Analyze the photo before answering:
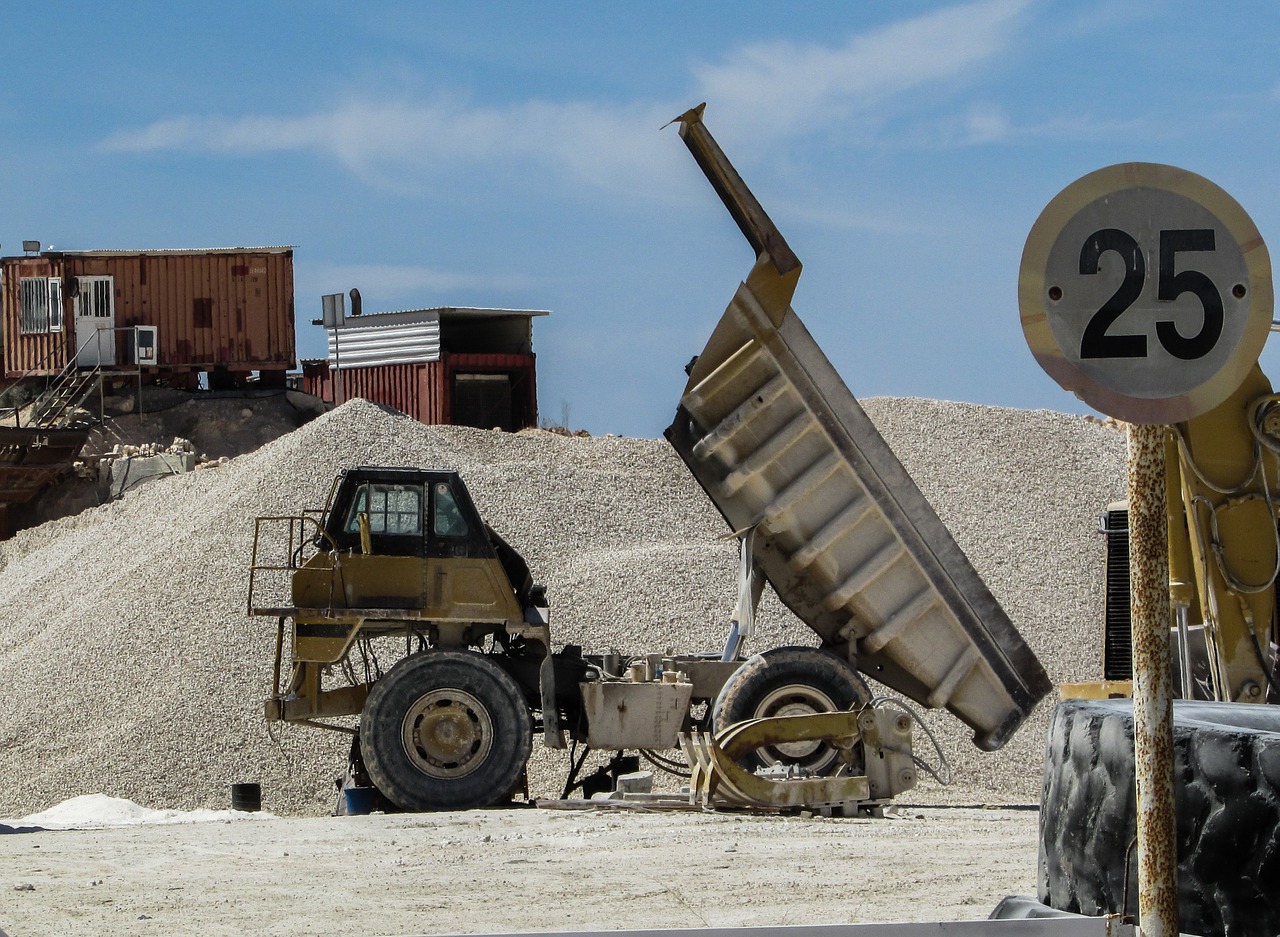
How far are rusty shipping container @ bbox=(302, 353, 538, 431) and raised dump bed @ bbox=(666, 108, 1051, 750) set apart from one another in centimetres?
2268

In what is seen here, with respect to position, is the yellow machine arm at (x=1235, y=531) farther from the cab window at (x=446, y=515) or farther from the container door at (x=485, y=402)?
the container door at (x=485, y=402)

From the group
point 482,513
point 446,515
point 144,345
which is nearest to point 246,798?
point 446,515

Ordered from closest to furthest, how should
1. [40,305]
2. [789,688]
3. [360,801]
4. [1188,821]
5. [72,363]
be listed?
1. [1188,821]
2. [789,688]
3. [360,801]
4. [72,363]
5. [40,305]

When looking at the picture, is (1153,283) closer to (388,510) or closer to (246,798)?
(388,510)

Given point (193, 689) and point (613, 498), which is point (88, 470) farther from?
point (193, 689)

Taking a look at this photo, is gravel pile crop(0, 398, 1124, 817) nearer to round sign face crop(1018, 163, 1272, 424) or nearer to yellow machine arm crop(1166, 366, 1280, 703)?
yellow machine arm crop(1166, 366, 1280, 703)

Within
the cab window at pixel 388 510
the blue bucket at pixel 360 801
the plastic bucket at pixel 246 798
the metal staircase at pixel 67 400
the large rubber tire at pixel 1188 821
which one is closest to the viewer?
the large rubber tire at pixel 1188 821

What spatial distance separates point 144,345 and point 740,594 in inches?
1024

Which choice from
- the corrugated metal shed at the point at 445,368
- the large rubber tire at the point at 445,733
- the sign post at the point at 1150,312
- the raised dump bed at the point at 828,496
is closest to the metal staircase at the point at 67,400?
the corrugated metal shed at the point at 445,368

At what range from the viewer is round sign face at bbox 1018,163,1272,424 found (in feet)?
13.3

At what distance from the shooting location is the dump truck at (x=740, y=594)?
39.5 feet

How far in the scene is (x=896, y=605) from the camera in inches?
481

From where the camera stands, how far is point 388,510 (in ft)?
41.2

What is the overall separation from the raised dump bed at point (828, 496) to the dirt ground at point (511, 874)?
65.1 inches
